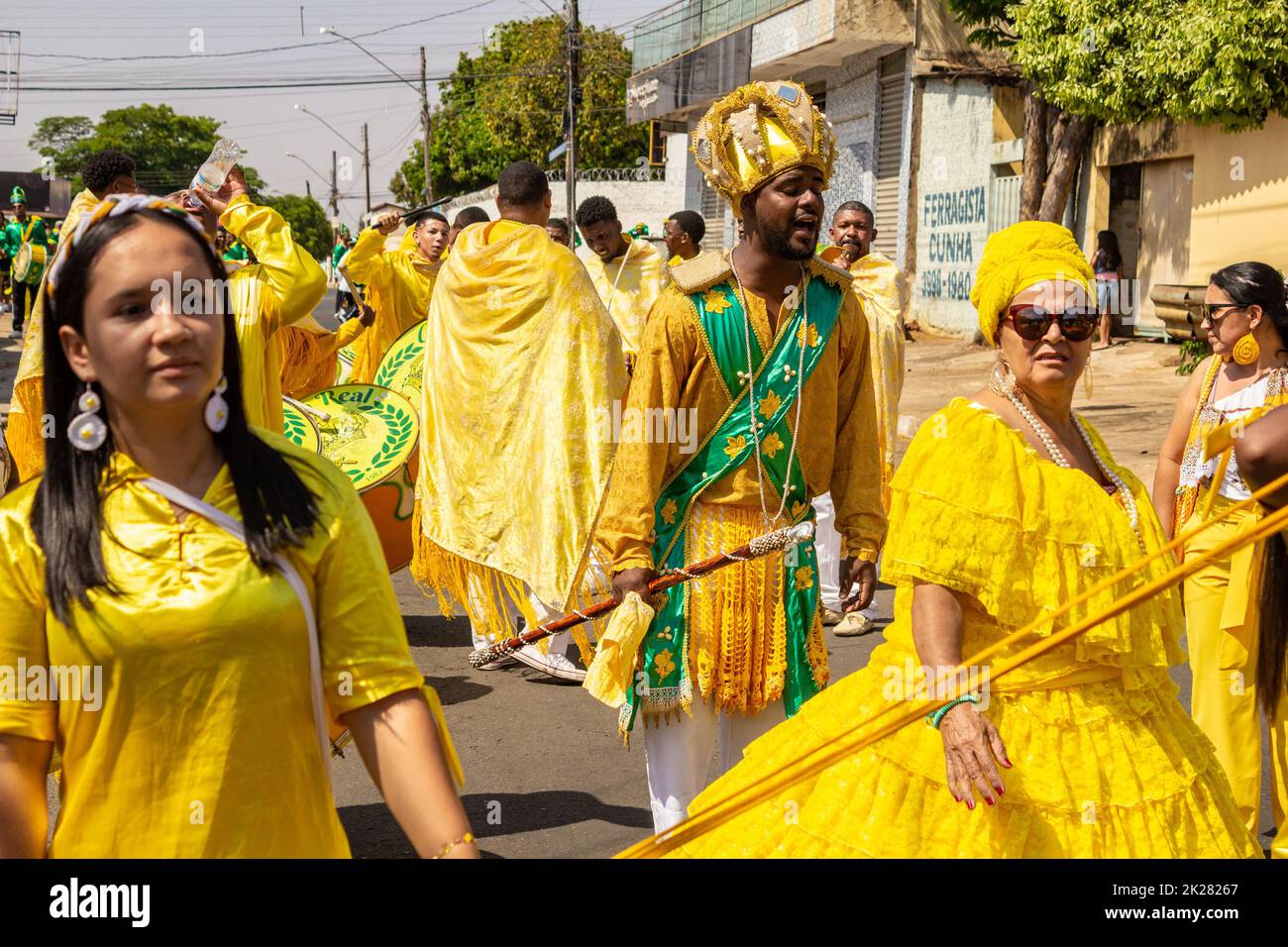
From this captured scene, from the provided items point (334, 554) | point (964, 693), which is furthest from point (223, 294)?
point (964, 693)

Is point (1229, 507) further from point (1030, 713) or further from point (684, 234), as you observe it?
point (684, 234)

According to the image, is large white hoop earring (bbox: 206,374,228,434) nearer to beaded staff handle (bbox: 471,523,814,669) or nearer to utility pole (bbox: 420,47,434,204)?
beaded staff handle (bbox: 471,523,814,669)

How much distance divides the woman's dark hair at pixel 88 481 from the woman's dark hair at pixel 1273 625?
2871mm

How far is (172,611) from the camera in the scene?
83.5 inches

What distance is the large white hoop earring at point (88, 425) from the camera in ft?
7.14

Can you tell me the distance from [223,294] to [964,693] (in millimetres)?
1653

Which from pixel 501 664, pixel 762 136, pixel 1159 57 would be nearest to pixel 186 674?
Result: pixel 762 136

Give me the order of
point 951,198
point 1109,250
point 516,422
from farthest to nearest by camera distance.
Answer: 1. point 951,198
2. point 1109,250
3. point 516,422

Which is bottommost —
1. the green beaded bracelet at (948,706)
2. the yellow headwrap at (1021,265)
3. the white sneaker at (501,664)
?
the white sneaker at (501,664)

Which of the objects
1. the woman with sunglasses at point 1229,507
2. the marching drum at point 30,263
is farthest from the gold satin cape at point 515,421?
the marching drum at point 30,263

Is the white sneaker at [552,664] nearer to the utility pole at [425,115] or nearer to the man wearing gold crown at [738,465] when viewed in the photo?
the man wearing gold crown at [738,465]

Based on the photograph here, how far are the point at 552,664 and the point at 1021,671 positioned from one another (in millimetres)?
4391

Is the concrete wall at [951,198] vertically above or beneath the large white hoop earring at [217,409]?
above

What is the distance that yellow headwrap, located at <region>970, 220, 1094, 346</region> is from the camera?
3279 millimetres
